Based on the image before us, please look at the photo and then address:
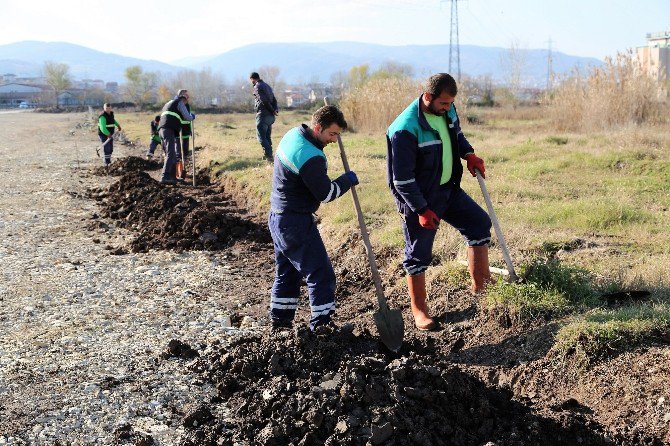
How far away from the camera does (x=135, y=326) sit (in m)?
6.35

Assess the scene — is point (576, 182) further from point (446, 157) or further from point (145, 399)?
point (145, 399)

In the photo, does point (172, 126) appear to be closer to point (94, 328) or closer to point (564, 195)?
point (564, 195)

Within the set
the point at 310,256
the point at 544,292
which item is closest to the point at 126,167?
the point at 310,256

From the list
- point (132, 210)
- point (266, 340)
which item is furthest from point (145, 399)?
point (132, 210)

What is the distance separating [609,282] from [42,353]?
15.3 feet

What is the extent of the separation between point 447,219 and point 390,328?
3.69 feet

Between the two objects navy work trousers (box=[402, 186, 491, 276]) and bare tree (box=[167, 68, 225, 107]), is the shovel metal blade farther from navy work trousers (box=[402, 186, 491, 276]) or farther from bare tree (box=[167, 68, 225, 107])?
bare tree (box=[167, 68, 225, 107])

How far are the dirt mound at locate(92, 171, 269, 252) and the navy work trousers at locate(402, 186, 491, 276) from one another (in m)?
4.45

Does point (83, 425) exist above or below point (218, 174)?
below

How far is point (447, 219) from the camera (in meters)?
5.71

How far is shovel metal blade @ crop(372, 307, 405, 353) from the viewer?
511cm

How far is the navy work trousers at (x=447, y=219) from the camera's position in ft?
17.8

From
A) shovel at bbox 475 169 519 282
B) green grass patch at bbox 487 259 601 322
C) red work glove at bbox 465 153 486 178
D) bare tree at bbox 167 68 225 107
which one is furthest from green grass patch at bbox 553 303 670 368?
bare tree at bbox 167 68 225 107

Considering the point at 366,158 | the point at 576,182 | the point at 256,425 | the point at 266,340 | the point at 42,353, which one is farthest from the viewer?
the point at 366,158
